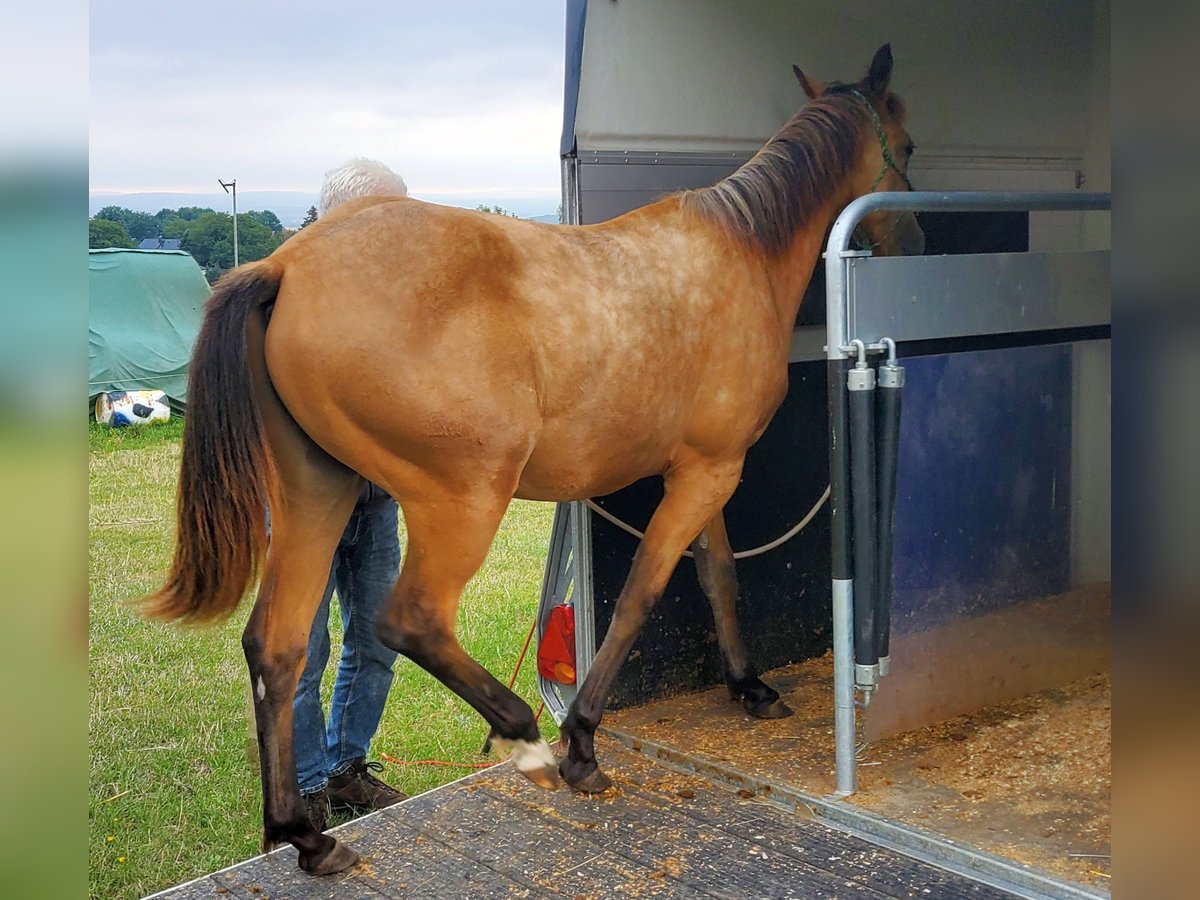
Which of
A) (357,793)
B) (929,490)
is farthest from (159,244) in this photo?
(929,490)

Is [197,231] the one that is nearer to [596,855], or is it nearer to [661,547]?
[661,547]

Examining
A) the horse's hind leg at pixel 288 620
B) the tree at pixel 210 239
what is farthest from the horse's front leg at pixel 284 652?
the tree at pixel 210 239

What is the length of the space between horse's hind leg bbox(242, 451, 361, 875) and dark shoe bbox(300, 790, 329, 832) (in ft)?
1.50

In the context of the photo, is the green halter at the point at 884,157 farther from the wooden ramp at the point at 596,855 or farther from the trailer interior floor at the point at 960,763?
the wooden ramp at the point at 596,855

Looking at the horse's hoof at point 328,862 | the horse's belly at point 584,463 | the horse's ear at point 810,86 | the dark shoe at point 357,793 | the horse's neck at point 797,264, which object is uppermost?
the horse's ear at point 810,86

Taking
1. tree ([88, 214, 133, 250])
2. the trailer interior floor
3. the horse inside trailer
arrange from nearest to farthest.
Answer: the trailer interior floor, the horse inside trailer, tree ([88, 214, 133, 250])

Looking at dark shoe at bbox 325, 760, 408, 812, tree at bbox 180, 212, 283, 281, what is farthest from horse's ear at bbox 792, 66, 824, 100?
tree at bbox 180, 212, 283, 281

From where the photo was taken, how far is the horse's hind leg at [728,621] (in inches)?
144

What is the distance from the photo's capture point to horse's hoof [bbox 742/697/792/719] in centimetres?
364

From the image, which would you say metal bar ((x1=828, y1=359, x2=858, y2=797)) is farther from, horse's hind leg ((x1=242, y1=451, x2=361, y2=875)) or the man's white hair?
the man's white hair

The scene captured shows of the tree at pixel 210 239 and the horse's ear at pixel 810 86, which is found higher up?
the tree at pixel 210 239
